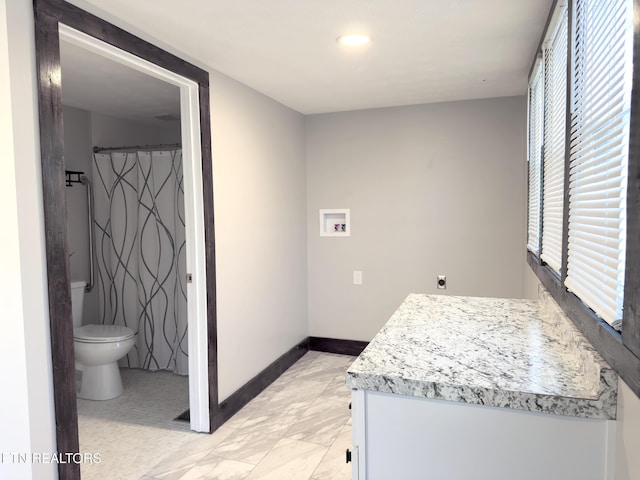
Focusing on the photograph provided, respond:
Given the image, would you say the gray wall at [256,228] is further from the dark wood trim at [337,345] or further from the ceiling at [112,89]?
the ceiling at [112,89]

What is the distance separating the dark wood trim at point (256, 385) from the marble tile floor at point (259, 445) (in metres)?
0.04

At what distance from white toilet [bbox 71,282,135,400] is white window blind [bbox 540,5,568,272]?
8.99 feet

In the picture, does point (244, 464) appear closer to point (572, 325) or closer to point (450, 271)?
point (572, 325)

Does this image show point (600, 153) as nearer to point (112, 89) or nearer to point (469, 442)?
point (469, 442)

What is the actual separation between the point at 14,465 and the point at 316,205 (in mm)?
2868

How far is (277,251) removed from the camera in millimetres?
3504

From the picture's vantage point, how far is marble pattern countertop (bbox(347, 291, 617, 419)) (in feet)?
3.30

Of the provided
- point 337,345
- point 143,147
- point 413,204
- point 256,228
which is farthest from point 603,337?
point 143,147

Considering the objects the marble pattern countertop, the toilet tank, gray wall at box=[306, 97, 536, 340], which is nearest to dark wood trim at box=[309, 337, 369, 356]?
gray wall at box=[306, 97, 536, 340]

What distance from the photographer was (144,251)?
3623 millimetres

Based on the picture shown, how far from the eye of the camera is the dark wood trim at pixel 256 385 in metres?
2.72

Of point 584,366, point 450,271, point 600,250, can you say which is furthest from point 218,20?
point 450,271

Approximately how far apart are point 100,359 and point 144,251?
0.92 m

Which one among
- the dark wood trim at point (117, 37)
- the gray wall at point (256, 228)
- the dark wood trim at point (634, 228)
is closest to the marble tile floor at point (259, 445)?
the gray wall at point (256, 228)
